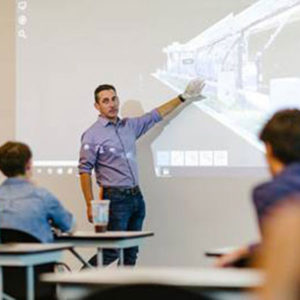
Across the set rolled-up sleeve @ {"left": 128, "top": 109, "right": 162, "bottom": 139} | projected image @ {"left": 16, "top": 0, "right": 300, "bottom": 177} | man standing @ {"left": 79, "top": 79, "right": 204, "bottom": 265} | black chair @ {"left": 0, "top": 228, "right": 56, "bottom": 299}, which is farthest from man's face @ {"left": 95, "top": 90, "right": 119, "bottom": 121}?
black chair @ {"left": 0, "top": 228, "right": 56, "bottom": 299}

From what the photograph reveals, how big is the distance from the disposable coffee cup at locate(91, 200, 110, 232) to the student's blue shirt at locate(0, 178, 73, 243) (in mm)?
280

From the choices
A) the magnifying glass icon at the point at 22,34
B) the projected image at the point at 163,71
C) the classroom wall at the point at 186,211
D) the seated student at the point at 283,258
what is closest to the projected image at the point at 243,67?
the projected image at the point at 163,71

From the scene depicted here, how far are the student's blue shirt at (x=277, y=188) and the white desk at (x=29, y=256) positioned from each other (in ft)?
3.61

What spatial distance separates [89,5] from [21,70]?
71 cm

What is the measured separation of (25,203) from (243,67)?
6.61ft

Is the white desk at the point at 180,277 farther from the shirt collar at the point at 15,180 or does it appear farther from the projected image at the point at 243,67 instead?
the projected image at the point at 243,67

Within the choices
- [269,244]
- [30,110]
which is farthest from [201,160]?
[269,244]

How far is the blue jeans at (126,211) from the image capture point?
434cm

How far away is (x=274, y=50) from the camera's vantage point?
443 centimetres

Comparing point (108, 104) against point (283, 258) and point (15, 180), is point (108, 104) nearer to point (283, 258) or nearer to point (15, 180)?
point (15, 180)

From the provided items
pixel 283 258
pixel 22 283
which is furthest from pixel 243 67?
pixel 283 258

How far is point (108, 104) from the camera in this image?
4.48m

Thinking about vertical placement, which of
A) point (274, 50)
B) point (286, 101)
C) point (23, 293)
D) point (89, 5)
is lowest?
point (23, 293)

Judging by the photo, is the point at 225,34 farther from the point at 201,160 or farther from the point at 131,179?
the point at 131,179
